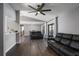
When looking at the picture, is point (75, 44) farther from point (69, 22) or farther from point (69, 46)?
point (69, 22)

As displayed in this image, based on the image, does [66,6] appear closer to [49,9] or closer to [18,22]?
[49,9]

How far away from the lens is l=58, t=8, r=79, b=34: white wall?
268 centimetres

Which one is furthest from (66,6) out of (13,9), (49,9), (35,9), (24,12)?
(13,9)

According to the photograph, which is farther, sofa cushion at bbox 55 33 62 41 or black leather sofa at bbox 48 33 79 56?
sofa cushion at bbox 55 33 62 41

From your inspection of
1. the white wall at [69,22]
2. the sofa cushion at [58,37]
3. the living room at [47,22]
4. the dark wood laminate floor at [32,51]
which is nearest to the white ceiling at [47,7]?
the living room at [47,22]

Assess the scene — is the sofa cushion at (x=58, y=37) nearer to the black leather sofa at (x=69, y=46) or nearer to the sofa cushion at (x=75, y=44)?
the black leather sofa at (x=69, y=46)

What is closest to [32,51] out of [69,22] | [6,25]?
[6,25]

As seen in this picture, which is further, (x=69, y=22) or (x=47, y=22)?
(x=47, y=22)

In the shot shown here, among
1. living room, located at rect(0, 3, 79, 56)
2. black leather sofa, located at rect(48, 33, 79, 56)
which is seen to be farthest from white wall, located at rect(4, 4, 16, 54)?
black leather sofa, located at rect(48, 33, 79, 56)

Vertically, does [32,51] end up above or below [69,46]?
below

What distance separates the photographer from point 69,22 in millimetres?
2961

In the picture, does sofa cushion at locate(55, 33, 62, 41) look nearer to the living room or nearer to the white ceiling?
the living room

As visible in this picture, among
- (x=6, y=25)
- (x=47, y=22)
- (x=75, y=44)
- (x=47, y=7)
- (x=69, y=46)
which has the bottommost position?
(x=69, y=46)

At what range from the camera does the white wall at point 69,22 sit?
105 inches
